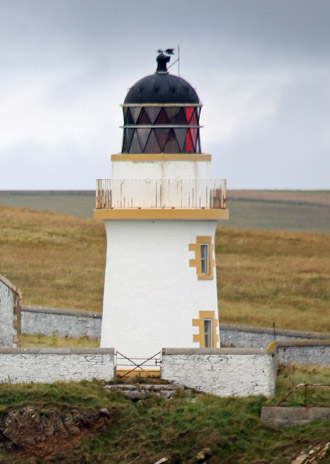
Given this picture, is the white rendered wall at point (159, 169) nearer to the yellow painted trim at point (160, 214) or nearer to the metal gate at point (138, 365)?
the yellow painted trim at point (160, 214)

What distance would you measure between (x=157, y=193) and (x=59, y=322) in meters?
13.5

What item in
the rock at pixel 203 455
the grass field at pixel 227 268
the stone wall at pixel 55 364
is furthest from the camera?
the grass field at pixel 227 268

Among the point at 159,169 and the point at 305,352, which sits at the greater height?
the point at 159,169

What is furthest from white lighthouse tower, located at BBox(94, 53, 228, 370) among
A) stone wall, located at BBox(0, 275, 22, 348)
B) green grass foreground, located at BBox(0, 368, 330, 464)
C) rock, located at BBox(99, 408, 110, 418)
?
stone wall, located at BBox(0, 275, 22, 348)

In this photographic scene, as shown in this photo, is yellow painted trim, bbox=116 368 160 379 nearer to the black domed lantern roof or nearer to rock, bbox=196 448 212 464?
rock, bbox=196 448 212 464

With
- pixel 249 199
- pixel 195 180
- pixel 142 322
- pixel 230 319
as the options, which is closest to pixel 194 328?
pixel 142 322

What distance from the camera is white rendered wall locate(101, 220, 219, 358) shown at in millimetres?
Answer: 34094

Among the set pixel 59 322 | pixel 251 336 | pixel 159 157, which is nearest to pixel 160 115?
pixel 159 157

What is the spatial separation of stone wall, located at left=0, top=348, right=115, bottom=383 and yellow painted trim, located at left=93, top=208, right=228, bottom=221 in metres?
3.13

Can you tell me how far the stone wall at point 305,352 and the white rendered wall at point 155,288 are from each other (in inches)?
198

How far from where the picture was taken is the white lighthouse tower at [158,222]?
112 feet

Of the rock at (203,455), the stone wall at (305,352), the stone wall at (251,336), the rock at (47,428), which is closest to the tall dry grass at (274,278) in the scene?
the stone wall at (251,336)

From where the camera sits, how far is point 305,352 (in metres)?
40.2

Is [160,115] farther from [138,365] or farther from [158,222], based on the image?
[138,365]
